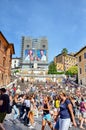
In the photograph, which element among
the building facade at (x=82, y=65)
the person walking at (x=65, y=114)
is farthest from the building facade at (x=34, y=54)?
the person walking at (x=65, y=114)

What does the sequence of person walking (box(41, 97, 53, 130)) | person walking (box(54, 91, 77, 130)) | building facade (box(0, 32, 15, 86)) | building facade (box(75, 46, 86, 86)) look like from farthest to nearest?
1. building facade (box(75, 46, 86, 86))
2. building facade (box(0, 32, 15, 86))
3. person walking (box(41, 97, 53, 130))
4. person walking (box(54, 91, 77, 130))

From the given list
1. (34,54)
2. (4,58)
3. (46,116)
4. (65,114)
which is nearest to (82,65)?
(4,58)

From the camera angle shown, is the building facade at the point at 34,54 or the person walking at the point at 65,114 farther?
the building facade at the point at 34,54

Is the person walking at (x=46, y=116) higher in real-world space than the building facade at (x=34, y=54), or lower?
lower

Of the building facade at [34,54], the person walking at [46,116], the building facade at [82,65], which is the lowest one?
the person walking at [46,116]

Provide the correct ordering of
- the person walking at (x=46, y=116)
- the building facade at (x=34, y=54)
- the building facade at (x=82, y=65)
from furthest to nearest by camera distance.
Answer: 1. the building facade at (x=34, y=54)
2. the building facade at (x=82, y=65)
3. the person walking at (x=46, y=116)

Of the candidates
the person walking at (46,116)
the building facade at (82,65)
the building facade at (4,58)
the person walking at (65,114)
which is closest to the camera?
the person walking at (65,114)

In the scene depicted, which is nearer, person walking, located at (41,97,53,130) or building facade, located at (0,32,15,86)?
person walking, located at (41,97,53,130)

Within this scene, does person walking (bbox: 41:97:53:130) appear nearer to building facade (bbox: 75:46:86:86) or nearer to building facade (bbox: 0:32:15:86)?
building facade (bbox: 0:32:15:86)

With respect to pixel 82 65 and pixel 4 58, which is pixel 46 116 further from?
pixel 82 65

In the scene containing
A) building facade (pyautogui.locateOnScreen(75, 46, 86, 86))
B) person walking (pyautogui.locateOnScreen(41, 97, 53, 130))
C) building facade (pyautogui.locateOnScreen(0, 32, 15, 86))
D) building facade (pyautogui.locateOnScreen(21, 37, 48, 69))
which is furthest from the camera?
building facade (pyautogui.locateOnScreen(21, 37, 48, 69))

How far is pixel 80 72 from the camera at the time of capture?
61.2 m

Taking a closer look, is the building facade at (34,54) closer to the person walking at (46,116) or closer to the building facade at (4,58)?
the building facade at (4,58)

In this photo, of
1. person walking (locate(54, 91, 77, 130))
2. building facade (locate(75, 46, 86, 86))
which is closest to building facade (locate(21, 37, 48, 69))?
building facade (locate(75, 46, 86, 86))
